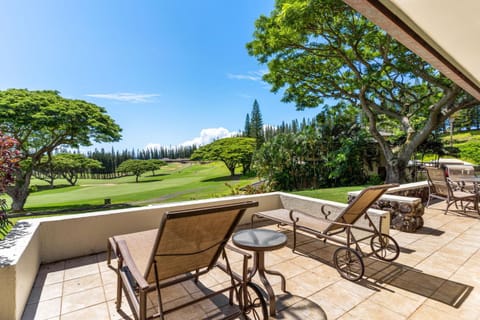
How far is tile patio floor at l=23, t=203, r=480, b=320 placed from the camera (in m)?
2.23

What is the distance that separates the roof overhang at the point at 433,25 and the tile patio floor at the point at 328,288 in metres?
2.53

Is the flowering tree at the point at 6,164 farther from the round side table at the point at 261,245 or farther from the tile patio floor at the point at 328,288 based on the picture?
the round side table at the point at 261,245

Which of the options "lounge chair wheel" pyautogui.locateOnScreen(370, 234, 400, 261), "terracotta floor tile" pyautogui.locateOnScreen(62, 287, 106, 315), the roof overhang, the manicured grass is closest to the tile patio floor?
"terracotta floor tile" pyautogui.locateOnScreen(62, 287, 106, 315)

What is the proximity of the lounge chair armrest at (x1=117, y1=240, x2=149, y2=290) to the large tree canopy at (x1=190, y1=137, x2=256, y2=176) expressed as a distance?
29.7 metres

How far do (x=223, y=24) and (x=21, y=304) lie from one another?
14539 millimetres

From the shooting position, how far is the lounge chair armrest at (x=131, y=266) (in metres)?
1.72

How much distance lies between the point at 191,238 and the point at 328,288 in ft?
5.60

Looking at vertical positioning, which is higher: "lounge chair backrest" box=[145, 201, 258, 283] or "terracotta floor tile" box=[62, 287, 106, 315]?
"lounge chair backrest" box=[145, 201, 258, 283]

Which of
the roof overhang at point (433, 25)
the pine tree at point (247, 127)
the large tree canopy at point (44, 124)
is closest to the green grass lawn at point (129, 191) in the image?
the large tree canopy at point (44, 124)

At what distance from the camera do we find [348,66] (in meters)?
11.0

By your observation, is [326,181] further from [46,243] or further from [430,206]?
[46,243]

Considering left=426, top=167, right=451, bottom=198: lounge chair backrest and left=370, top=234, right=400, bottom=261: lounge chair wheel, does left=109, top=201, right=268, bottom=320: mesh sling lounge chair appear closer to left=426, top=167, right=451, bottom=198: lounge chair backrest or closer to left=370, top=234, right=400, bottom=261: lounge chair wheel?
left=370, top=234, right=400, bottom=261: lounge chair wheel

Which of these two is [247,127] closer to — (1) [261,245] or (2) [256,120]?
(2) [256,120]

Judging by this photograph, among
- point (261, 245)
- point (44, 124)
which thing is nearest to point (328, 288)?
point (261, 245)
